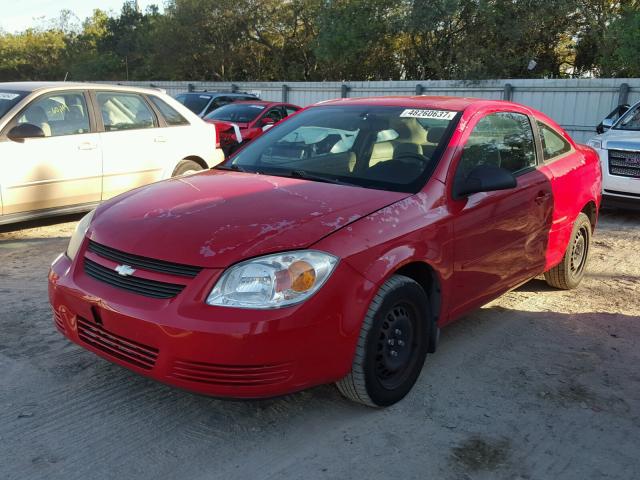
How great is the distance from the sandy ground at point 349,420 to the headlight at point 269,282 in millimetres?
734

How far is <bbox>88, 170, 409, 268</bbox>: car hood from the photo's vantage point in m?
2.84

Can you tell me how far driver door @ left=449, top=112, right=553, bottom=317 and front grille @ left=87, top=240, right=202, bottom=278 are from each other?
5.19ft

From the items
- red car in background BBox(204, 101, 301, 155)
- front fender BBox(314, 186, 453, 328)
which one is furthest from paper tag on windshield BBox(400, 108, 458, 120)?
red car in background BBox(204, 101, 301, 155)

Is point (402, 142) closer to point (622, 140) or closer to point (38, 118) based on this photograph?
point (38, 118)

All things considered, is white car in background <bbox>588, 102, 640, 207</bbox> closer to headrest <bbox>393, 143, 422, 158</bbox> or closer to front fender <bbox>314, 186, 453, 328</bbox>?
headrest <bbox>393, 143, 422, 158</bbox>

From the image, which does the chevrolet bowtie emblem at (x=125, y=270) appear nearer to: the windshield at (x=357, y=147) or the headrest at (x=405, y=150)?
the windshield at (x=357, y=147)

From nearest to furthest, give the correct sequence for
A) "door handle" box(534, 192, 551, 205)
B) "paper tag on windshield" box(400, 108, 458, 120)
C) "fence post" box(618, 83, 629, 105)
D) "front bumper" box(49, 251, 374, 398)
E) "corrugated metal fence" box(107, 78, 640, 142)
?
"front bumper" box(49, 251, 374, 398)
"paper tag on windshield" box(400, 108, 458, 120)
"door handle" box(534, 192, 551, 205)
"fence post" box(618, 83, 629, 105)
"corrugated metal fence" box(107, 78, 640, 142)

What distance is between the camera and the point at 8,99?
6355 mm

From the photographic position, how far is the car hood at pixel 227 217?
2844mm

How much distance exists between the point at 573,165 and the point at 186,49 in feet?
112

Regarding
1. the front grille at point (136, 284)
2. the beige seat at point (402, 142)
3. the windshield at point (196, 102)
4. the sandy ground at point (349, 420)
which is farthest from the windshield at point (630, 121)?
the windshield at point (196, 102)

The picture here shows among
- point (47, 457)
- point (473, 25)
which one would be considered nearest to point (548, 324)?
point (47, 457)

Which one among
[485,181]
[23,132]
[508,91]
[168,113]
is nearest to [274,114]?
[168,113]

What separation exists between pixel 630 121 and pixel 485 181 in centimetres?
703
